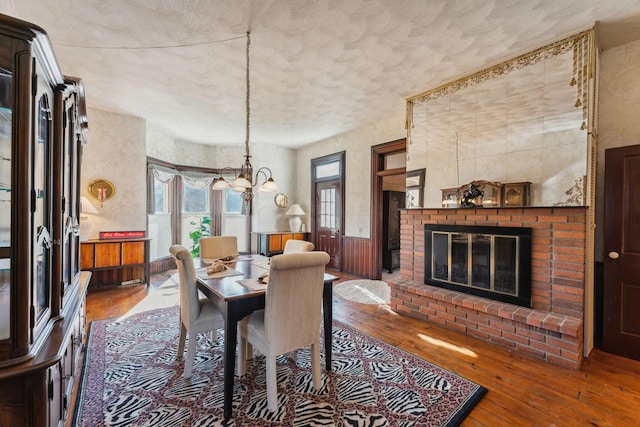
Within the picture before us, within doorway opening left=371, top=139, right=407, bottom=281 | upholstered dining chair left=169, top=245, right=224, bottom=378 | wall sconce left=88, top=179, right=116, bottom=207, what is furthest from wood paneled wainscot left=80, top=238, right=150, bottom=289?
doorway opening left=371, top=139, right=407, bottom=281

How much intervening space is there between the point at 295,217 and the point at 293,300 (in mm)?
4749

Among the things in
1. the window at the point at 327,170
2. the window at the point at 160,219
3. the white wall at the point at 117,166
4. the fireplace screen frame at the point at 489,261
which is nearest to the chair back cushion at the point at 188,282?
the fireplace screen frame at the point at 489,261

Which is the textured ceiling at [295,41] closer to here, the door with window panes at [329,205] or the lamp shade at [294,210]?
the door with window panes at [329,205]

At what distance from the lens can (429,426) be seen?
169cm

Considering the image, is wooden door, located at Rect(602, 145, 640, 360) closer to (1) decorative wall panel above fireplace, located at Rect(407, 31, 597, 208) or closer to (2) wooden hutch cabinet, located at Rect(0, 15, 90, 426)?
(1) decorative wall panel above fireplace, located at Rect(407, 31, 597, 208)

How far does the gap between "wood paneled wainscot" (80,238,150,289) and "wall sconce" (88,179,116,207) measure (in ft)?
2.39

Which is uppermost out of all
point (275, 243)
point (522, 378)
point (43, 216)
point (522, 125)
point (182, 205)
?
point (522, 125)

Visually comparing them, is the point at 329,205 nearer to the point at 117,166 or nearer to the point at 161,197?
the point at 161,197

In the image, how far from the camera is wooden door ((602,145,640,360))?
8.10ft

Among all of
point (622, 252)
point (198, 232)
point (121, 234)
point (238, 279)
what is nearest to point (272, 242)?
point (198, 232)

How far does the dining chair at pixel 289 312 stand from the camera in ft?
5.83

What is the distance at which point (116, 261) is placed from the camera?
436 centimetres

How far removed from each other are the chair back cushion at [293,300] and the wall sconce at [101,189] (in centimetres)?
418

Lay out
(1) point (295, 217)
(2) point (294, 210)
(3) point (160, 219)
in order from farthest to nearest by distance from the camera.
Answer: (1) point (295, 217), (2) point (294, 210), (3) point (160, 219)
